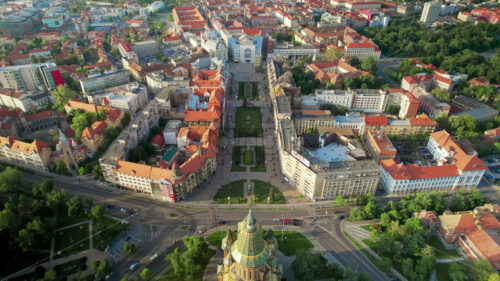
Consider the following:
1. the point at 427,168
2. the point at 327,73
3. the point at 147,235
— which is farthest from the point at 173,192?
the point at 327,73

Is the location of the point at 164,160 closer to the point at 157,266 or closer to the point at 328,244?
the point at 157,266

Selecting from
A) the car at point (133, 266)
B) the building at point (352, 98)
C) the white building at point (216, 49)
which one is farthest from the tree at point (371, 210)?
the white building at point (216, 49)

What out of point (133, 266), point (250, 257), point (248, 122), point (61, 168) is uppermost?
point (250, 257)

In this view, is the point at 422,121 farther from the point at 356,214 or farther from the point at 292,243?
the point at 292,243

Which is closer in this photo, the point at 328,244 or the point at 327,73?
the point at 328,244

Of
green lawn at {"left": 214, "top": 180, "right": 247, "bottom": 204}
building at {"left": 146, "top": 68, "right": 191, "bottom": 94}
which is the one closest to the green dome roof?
green lawn at {"left": 214, "top": 180, "right": 247, "bottom": 204}

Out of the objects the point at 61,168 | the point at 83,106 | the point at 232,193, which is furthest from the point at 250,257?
the point at 83,106
